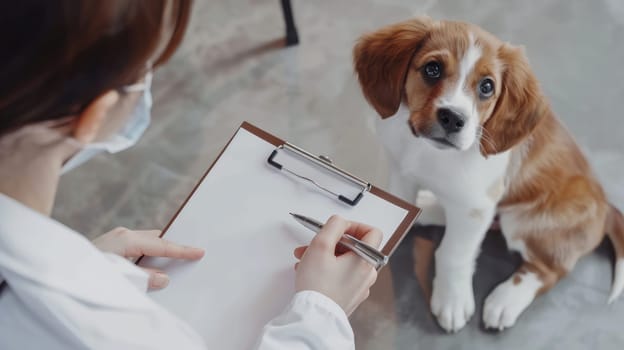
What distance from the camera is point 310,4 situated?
83.9 inches

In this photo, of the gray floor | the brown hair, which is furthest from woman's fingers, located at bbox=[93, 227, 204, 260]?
the gray floor

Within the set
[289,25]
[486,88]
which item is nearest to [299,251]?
[486,88]

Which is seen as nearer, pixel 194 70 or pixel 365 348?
pixel 365 348

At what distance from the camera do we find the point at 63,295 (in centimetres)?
67

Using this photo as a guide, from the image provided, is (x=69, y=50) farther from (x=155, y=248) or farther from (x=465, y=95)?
(x=465, y=95)

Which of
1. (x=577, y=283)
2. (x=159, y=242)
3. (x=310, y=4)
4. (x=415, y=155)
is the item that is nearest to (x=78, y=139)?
(x=159, y=242)

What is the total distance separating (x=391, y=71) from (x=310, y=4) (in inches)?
37.9

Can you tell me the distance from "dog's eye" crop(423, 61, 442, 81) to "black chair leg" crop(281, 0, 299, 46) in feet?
2.74

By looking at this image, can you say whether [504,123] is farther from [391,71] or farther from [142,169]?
[142,169]

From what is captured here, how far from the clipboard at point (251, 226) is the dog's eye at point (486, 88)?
0.84 feet

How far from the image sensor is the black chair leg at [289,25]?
1.95 m

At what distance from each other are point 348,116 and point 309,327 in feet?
3.63

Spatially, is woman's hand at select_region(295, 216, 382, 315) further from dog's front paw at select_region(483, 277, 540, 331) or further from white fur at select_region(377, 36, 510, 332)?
dog's front paw at select_region(483, 277, 540, 331)

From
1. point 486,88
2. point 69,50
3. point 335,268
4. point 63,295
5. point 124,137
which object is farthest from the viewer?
point 486,88
